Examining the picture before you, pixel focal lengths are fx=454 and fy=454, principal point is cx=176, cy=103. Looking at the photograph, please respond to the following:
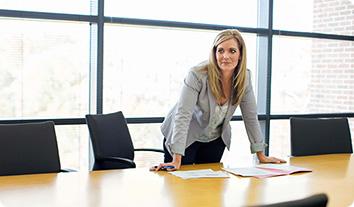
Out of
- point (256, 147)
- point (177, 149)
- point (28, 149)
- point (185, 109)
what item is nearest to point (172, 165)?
point (177, 149)

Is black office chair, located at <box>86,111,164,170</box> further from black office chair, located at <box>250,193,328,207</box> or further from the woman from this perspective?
black office chair, located at <box>250,193,328,207</box>

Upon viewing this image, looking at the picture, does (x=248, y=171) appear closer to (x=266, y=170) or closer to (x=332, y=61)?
(x=266, y=170)

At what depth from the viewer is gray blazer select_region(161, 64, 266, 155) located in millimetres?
2672

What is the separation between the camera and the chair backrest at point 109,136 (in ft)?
10.3

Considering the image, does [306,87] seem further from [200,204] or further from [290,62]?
[200,204]

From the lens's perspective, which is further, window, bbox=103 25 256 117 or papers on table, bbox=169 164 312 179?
window, bbox=103 25 256 117

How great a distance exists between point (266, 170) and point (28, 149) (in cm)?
133

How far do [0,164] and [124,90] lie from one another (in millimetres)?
1877

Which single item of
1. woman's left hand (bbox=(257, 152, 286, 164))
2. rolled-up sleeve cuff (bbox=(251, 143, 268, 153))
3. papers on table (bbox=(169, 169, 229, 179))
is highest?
rolled-up sleeve cuff (bbox=(251, 143, 268, 153))

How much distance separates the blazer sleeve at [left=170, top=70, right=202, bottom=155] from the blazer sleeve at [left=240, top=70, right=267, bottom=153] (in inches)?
14.3

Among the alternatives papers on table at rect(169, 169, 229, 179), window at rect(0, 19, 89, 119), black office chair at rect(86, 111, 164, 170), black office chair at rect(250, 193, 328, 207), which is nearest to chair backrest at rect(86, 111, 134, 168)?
black office chair at rect(86, 111, 164, 170)

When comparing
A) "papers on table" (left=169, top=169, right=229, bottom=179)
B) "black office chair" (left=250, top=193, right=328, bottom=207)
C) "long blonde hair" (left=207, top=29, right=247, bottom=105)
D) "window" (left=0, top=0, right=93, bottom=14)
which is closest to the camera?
"black office chair" (left=250, top=193, right=328, bottom=207)

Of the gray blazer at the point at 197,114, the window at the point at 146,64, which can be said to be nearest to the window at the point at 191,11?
the window at the point at 146,64

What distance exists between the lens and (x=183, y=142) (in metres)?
2.63
